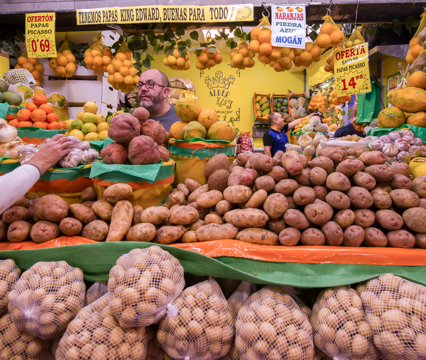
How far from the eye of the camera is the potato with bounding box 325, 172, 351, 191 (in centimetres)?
167

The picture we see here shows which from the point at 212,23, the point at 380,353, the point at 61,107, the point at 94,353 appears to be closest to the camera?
the point at 94,353

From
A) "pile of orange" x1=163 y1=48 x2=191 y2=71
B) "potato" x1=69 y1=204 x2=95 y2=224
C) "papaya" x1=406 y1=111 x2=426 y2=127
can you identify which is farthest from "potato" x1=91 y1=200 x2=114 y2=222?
"papaya" x1=406 y1=111 x2=426 y2=127

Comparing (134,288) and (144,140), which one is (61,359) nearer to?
(134,288)

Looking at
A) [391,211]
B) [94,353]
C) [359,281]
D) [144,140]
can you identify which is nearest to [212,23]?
[144,140]

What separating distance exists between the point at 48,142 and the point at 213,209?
137 cm

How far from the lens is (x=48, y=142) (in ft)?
6.34

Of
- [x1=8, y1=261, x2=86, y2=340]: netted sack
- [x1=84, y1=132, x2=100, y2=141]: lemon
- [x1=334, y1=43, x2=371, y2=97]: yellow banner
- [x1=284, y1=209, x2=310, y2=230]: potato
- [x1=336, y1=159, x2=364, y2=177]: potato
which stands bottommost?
[x1=8, y1=261, x2=86, y2=340]: netted sack

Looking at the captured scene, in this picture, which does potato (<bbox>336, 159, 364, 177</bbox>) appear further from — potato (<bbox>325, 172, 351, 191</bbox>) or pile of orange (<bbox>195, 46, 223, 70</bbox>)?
pile of orange (<bbox>195, 46, 223, 70</bbox>)

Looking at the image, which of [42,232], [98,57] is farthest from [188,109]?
[98,57]

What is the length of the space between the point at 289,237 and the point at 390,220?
648 mm

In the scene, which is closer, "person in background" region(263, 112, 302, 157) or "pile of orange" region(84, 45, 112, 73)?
"pile of orange" region(84, 45, 112, 73)

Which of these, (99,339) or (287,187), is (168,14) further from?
(99,339)

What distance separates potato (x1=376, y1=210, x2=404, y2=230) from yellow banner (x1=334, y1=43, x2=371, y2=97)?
2290mm

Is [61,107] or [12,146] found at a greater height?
[61,107]
